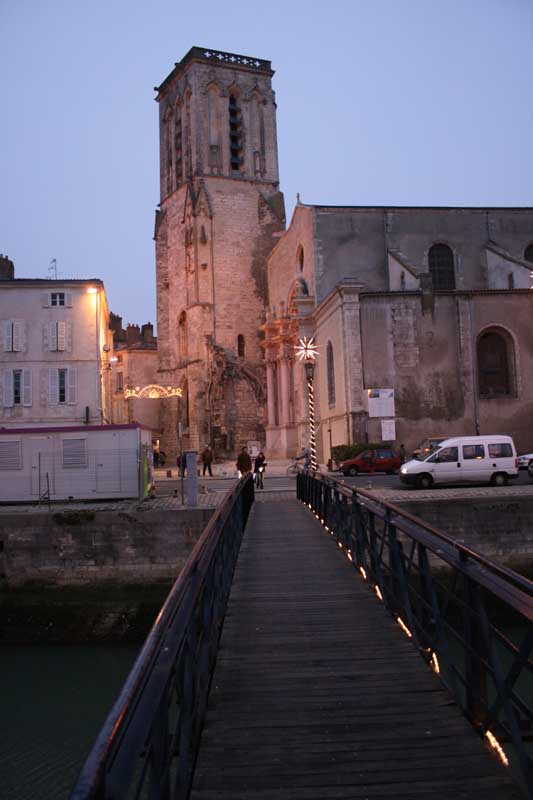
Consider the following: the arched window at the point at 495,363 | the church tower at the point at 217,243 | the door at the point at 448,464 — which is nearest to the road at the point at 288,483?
the door at the point at 448,464

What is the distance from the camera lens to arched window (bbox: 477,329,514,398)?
101 feet

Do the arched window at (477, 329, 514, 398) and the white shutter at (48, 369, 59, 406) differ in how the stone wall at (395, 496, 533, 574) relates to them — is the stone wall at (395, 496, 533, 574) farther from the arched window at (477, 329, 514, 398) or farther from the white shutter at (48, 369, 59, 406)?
the white shutter at (48, 369, 59, 406)

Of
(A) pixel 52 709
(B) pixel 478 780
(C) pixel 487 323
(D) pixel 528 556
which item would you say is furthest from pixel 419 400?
(B) pixel 478 780

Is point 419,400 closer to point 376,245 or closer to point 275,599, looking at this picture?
point 376,245

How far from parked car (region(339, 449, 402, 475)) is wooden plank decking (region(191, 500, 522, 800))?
63.6ft

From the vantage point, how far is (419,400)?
1177 inches

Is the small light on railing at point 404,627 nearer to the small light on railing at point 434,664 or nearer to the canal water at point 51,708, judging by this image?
the small light on railing at point 434,664

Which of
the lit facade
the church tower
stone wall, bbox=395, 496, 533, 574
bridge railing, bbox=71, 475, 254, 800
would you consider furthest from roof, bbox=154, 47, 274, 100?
bridge railing, bbox=71, 475, 254, 800

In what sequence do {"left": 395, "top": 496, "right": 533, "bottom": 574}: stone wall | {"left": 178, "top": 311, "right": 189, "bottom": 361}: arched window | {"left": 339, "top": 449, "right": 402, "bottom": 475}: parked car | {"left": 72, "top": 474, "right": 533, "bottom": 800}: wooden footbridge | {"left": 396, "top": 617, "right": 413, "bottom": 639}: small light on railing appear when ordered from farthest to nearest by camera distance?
{"left": 178, "top": 311, "right": 189, "bottom": 361}: arched window
{"left": 339, "top": 449, "right": 402, "bottom": 475}: parked car
{"left": 395, "top": 496, "right": 533, "bottom": 574}: stone wall
{"left": 396, "top": 617, "right": 413, "bottom": 639}: small light on railing
{"left": 72, "top": 474, "right": 533, "bottom": 800}: wooden footbridge

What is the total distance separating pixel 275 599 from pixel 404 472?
1365cm

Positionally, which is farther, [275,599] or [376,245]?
[376,245]

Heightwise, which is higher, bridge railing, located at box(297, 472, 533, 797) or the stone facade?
the stone facade

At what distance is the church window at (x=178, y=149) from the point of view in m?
53.0

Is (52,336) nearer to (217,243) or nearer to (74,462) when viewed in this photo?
(74,462)
